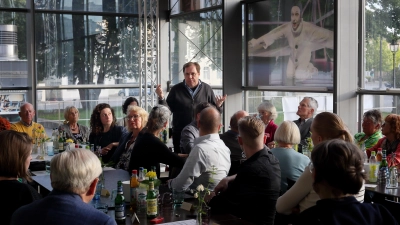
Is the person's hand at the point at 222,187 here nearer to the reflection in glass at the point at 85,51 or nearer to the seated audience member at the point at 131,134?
the seated audience member at the point at 131,134

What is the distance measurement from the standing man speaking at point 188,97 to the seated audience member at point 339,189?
561 cm

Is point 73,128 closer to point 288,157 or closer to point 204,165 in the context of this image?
point 204,165

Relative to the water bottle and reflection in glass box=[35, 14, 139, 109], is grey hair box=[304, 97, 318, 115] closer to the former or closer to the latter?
the water bottle

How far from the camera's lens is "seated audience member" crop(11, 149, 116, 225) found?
8.63 ft

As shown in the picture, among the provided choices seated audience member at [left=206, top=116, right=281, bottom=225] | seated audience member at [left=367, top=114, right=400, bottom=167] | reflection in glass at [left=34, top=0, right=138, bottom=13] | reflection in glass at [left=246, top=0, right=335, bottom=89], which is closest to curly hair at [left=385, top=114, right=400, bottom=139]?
seated audience member at [left=367, top=114, right=400, bottom=167]

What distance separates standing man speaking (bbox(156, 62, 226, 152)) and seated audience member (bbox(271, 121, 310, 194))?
10.6 feet

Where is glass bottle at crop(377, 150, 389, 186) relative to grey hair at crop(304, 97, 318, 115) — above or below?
below

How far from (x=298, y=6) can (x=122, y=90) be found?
463 cm

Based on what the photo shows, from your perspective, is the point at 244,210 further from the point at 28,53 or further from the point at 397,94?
the point at 28,53

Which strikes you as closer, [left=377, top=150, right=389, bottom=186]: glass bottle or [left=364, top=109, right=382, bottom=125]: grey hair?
[left=377, top=150, right=389, bottom=186]: glass bottle

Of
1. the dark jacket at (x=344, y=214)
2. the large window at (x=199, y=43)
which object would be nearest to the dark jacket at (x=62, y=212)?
the dark jacket at (x=344, y=214)

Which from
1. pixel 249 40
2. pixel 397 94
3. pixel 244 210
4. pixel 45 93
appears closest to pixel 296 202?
pixel 244 210

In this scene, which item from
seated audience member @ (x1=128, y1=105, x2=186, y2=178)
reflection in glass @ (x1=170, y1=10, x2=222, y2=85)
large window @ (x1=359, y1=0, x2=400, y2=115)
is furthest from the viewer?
reflection in glass @ (x1=170, y1=10, x2=222, y2=85)

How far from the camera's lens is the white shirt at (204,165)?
4562mm
